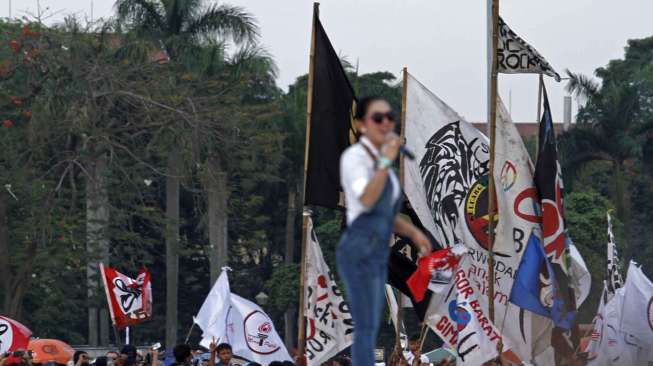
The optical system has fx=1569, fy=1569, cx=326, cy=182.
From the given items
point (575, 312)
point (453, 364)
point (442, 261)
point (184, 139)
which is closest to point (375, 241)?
point (442, 261)

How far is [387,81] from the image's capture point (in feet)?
177

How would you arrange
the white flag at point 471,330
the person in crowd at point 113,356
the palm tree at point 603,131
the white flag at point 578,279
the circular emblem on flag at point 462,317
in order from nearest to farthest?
1. the person in crowd at point 113,356
2. the white flag at point 471,330
3. the circular emblem on flag at point 462,317
4. the white flag at point 578,279
5. the palm tree at point 603,131

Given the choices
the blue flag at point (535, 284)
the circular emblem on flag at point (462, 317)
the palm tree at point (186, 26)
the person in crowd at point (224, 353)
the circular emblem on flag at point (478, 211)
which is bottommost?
the person in crowd at point (224, 353)

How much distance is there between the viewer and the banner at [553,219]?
690 inches

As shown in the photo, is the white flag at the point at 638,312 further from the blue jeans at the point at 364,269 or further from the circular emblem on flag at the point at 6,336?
the blue jeans at the point at 364,269

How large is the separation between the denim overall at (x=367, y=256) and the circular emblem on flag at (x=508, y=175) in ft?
38.9

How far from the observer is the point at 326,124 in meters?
16.8

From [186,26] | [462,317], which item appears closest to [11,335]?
[462,317]

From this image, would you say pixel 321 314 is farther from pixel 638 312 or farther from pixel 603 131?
pixel 603 131

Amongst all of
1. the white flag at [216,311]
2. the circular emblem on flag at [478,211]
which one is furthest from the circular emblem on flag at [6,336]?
the circular emblem on flag at [478,211]

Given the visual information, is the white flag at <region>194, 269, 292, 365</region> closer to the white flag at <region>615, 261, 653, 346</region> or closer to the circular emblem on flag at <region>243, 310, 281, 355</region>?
the circular emblem on flag at <region>243, 310, 281, 355</region>

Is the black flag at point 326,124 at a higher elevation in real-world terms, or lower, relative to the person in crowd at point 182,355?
higher

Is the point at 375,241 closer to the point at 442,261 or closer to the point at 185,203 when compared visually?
the point at 442,261

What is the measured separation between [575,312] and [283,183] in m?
35.2
